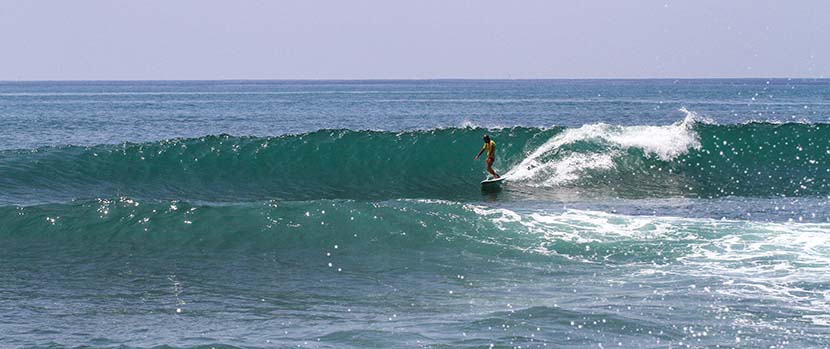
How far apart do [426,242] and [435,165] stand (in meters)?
13.9

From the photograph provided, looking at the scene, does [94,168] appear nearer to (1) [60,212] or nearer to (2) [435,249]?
(1) [60,212]

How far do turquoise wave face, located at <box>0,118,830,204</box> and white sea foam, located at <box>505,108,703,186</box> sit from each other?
4cm

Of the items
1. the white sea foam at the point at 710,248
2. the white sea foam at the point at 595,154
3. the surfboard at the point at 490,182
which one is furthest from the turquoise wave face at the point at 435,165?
the white sea foam at the point at 710,248

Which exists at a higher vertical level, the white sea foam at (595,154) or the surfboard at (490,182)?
the white sea foam at (595,154)

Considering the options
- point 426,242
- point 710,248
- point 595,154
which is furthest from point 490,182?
point 710,248

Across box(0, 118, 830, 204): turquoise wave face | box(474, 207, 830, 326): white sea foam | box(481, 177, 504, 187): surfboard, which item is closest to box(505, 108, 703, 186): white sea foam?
box(0, 118, 830, 204): turquoise wave face

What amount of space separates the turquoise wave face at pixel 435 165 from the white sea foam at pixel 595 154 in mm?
42

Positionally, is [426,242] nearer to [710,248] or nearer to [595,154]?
[710,248]

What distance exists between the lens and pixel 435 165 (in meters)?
29.6

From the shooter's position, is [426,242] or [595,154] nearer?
[426,242]

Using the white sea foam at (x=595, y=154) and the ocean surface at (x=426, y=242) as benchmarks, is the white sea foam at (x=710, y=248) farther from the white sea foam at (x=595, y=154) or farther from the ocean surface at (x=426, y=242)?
the white sea foam at (x=595, y=154)

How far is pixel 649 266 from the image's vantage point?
13.6m

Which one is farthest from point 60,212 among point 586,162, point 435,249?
point 586,162

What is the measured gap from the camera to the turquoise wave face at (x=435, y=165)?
25.2 metres
